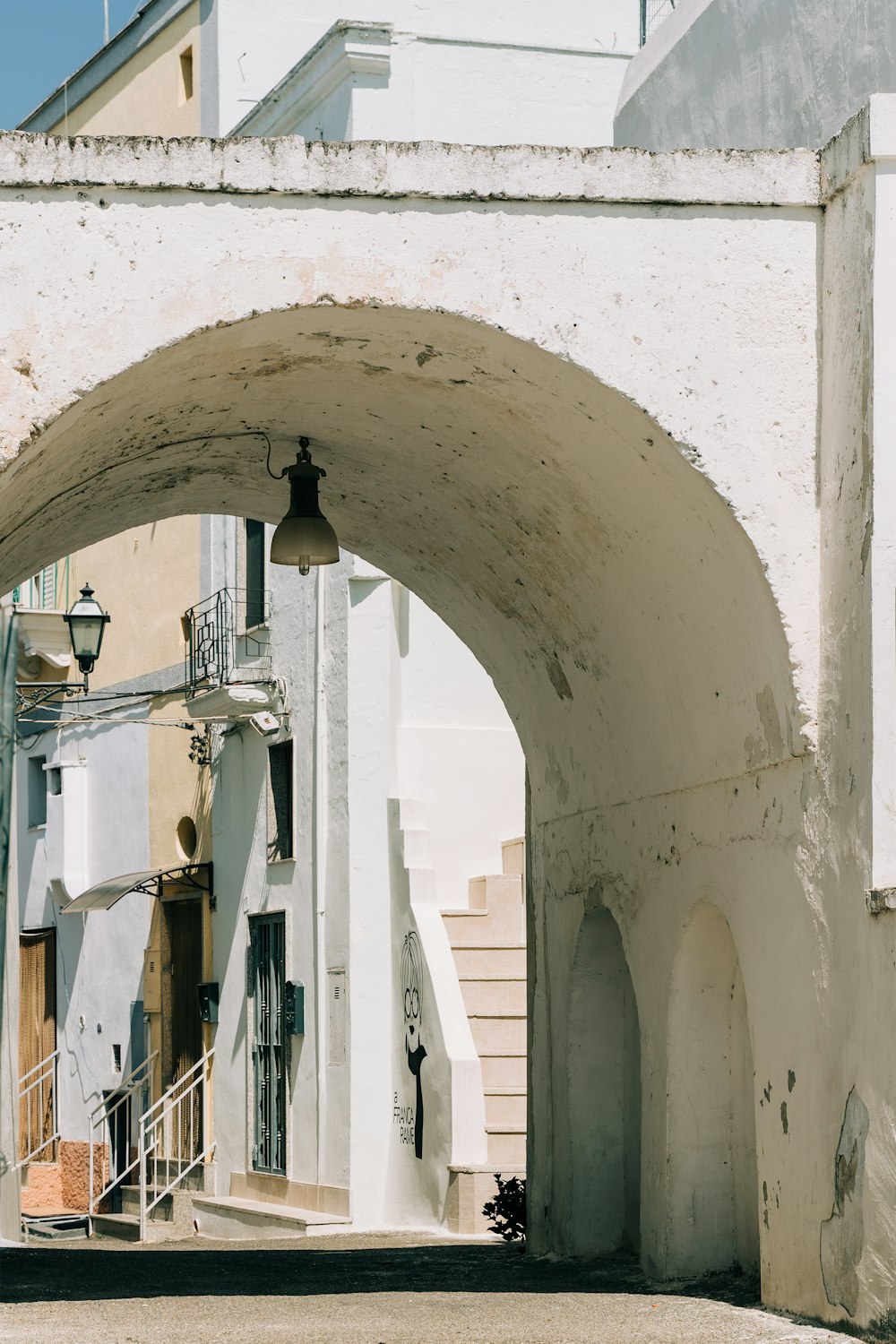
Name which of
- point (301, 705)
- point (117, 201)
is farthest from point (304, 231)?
point (301, 705)

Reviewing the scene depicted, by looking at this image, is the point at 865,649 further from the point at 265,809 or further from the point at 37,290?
the point at 265,809

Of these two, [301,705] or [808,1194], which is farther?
[301,705]

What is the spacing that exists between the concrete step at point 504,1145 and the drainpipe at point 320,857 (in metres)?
2.37

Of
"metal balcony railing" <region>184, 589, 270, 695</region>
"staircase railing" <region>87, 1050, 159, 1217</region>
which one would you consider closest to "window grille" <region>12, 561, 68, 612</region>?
"metal balcony railing" <region>184, 589, 270, 695</region>

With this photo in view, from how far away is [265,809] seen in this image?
17.2 meters

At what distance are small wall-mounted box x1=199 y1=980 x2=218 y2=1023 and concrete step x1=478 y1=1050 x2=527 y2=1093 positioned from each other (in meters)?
4.85

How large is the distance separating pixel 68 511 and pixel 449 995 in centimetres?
630

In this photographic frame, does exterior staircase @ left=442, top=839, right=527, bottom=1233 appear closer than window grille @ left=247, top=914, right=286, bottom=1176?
Yes

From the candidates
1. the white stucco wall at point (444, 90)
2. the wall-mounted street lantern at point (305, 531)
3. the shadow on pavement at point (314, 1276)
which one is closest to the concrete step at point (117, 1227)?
the shadow on pavement at point (314, 1276)

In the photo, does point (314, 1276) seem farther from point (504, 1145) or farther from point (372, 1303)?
point (504, 1145)

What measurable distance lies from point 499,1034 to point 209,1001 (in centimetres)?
489

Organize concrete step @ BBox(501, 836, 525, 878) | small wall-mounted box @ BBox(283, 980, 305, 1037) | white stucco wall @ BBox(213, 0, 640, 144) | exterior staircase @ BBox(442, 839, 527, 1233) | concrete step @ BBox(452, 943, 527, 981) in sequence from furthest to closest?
white stucco wall @ BBox(213, 0, 640, 144) < small wall-mounted box @ BBox(283, 980, 305, 1037) < concrete step @ BBox(501, 836, 525, 878) < concrete step @ BBox(452, 943, 527, 981) < exterior staircase @ BBox(442, 839, 527, 1233)

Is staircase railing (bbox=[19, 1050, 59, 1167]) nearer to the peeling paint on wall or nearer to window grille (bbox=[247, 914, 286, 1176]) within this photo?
window grille (bbox=[247, 914, 286, 1176])

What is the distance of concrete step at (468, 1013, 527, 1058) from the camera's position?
13945mm
